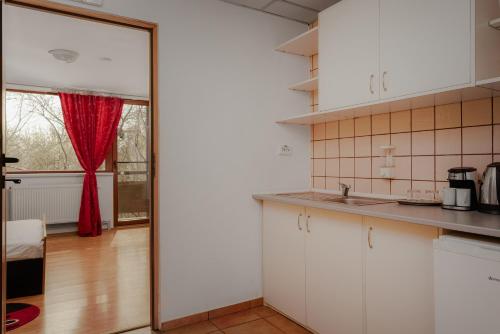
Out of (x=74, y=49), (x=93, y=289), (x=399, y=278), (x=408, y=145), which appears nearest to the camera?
(x=399, y=278)

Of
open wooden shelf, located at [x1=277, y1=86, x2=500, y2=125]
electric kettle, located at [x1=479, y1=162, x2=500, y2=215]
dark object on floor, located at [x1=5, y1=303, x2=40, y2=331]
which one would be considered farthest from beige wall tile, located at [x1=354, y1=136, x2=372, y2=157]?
dark object on floor, located at [x1=5, y1=303, x2=40, y2=331]

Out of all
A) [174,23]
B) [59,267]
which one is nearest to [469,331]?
[174,23]

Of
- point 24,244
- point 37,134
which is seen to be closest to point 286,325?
point 24,244

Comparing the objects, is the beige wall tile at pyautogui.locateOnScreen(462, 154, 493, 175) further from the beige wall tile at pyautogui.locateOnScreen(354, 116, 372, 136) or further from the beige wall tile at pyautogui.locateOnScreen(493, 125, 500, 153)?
the beige wall tile at pyautogui.locateOnScreen(354, 116, 372, 136)

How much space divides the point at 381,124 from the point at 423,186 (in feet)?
1.74

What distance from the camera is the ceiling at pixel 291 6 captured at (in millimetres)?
2588

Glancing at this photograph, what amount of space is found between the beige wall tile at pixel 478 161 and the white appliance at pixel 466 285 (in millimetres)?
647

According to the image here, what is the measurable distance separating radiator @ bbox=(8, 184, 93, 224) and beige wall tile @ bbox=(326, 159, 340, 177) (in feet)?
14.5

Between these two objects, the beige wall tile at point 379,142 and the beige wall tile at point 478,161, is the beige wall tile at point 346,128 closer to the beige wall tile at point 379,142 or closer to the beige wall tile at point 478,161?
the beige wall tile at point 379,142

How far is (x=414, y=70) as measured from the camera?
178cm

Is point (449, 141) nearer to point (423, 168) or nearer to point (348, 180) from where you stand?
point (423, 168)

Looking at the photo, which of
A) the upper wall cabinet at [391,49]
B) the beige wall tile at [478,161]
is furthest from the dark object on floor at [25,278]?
the beige wall tile at [478,161]

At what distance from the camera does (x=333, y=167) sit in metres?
2.78

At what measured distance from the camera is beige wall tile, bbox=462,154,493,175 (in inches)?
70.3
